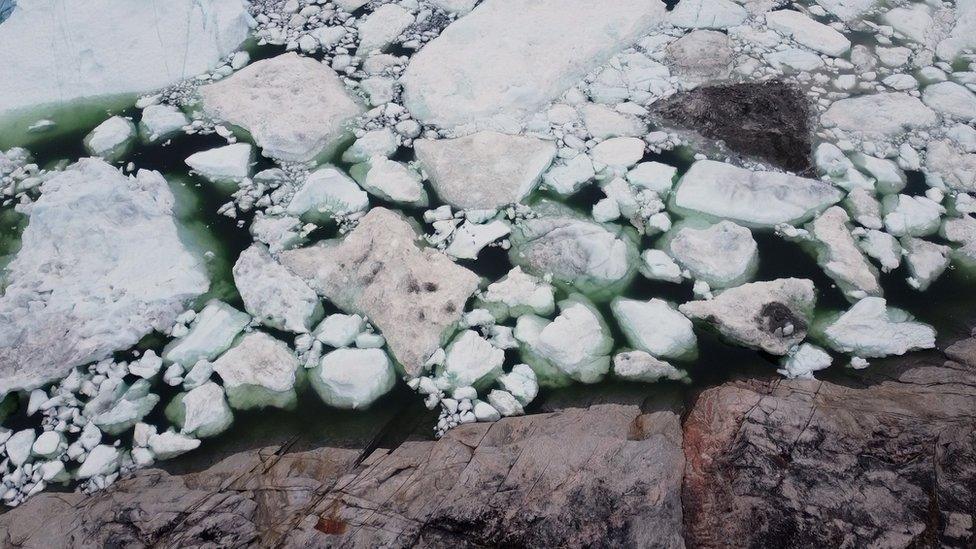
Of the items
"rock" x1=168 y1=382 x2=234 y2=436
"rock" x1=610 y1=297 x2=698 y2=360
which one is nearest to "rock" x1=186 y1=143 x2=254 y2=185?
"rock" x1=168 y1=382 x2=234 y2=436

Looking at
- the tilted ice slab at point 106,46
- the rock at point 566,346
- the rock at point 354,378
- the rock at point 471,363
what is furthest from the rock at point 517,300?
the tilted ice slab at point 106,46

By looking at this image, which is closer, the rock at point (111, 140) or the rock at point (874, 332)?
the rock at point (874, 332)

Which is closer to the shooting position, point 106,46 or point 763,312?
point 763,312

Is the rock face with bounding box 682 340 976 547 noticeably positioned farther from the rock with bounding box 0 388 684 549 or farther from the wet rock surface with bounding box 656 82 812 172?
the wet rock surface with bounding box 656 82 812 172

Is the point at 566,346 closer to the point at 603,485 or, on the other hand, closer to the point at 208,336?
the point at 603,485

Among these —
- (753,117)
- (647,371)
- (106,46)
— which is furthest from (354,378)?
(106,46)

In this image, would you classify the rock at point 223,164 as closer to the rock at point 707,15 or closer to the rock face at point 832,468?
the rock face at point 832,468
